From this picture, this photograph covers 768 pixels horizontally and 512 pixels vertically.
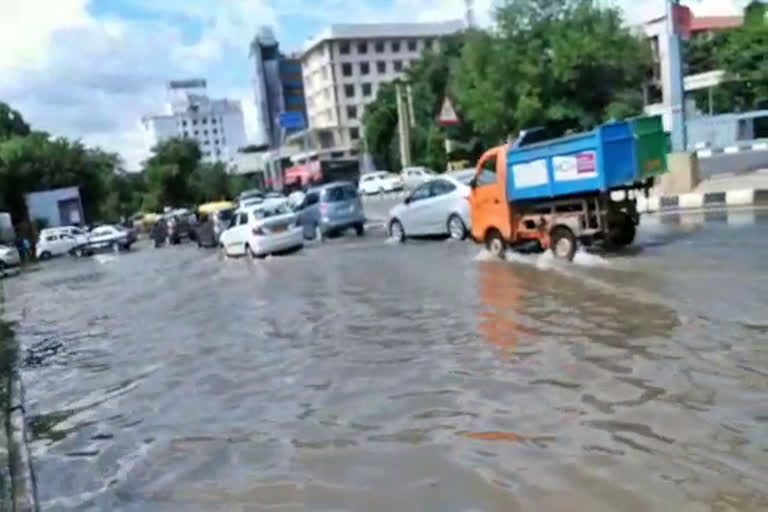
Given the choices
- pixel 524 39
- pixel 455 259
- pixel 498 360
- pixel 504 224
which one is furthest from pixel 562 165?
pixel 524 39

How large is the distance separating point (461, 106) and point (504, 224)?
40.2 meters

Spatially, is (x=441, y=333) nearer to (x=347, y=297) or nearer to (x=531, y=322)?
(x=531, y=322)

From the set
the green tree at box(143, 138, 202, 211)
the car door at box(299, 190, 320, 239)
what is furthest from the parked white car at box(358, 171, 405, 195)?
the green tree at box(143, 138, 202, 211)

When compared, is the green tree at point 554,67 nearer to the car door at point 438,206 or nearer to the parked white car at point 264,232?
the parked white car at point 264,232

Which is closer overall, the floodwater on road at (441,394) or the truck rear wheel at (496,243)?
the floodwater on road at (441,394)

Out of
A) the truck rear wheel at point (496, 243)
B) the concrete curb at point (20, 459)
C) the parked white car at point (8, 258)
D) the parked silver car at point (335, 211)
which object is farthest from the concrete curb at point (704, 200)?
the parked white car at point (8, 258)

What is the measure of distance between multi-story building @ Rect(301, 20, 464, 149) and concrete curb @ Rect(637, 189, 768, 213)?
86.6 m

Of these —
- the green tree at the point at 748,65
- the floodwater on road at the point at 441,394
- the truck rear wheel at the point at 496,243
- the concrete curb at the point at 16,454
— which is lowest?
the concrete curb at the point at 16,454

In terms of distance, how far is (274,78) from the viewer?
127 meters

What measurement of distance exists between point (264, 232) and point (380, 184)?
31.3 m

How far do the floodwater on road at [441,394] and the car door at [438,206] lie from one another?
18.8ft

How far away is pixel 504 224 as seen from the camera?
15.3 metres

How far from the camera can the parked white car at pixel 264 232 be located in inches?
928

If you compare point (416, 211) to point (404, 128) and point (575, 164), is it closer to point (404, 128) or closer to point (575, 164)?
point (575, 164)
